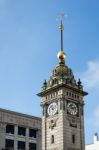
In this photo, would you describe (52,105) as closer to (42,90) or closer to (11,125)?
(42,90)

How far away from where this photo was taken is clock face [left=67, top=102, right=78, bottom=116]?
70.8m

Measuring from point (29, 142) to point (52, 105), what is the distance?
40247 mm

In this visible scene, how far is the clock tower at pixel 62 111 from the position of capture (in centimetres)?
6894

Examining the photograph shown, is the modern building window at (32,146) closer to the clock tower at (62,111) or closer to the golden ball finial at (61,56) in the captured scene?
the clock tower at (62,111)

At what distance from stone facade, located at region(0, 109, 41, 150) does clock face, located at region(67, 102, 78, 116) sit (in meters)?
34.8

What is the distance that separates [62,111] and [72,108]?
2548mm

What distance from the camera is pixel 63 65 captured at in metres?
74.8

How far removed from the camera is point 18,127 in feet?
357

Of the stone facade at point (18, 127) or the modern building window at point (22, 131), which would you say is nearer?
the stone facade at point (18, 127)

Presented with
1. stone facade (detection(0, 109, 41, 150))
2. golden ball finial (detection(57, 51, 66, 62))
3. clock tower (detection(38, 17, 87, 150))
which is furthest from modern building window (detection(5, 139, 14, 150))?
golden ball finial (detection(57, 51, 66, 62))

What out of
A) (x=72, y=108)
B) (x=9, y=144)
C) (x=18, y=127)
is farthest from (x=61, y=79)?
(x=18, y=127)

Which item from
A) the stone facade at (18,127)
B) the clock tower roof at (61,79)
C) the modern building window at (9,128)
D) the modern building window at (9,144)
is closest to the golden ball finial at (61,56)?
the clock tower roof at (61,79)

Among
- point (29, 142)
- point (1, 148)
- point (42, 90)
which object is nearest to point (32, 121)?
point (29, 142)

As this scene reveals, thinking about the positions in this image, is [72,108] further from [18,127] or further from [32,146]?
Result: [32,146]
